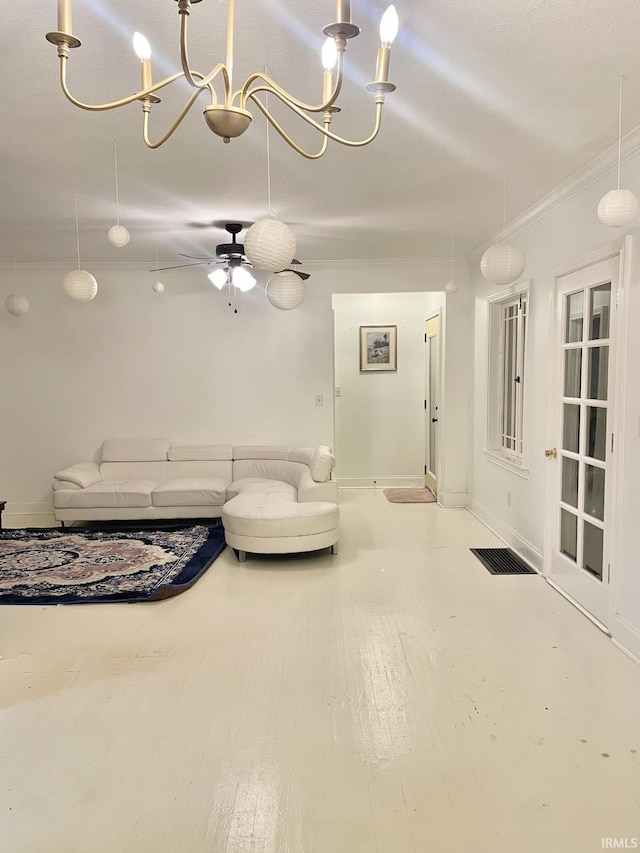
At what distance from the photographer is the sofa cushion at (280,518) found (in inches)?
175

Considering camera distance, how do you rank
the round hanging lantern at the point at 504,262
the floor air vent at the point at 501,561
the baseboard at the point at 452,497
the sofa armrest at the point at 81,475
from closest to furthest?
the round hanging lantern at the point at 504,262, the floor air vent at the point at 501,561, the sofa armrest at the point at 81,475, the baseboard at the point at 452,497

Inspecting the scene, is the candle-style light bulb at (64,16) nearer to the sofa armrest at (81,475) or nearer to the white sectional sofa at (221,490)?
the white sectional sofa at (221,490)

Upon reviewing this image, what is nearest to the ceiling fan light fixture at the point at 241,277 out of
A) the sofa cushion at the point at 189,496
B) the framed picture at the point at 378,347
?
the sofa cushion at the point at 189,496

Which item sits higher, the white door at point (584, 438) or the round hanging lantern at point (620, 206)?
the round hanging lantern at point (620, 206)

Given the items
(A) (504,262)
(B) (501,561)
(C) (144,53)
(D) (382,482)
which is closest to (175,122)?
(C) (144,53)

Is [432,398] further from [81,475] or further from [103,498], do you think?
[81,475]

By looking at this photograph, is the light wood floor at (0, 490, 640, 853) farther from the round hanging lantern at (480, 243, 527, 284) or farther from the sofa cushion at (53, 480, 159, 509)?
the round hanging lantern at (480, 243, 527, 284)

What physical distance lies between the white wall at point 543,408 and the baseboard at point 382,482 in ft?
4.52

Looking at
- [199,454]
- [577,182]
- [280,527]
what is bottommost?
[280,527]

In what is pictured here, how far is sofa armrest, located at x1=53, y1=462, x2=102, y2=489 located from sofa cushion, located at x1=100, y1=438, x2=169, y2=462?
0.20m

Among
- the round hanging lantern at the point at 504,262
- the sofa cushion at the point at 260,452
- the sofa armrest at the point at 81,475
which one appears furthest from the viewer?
the sofa cushion at the point at 260,452

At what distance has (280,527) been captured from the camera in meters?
4.45

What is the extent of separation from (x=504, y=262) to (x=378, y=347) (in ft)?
12.6

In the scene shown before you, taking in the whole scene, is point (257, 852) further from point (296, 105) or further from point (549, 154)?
point (549, 154)
